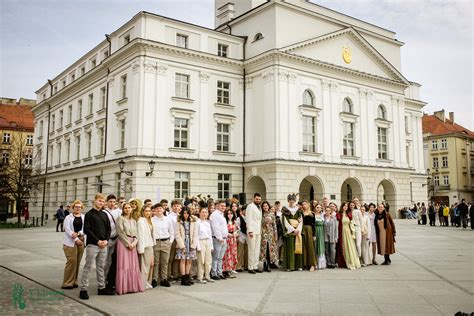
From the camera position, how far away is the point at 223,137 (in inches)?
1362

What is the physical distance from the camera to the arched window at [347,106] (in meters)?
37.8

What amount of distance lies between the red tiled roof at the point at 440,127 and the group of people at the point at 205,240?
63702 mm

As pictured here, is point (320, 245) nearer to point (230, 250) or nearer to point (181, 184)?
point (230, 250)

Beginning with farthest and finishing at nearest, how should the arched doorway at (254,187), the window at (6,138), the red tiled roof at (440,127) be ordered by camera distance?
the red tiled roof at (440,127)
the window at (6,138)
the arched doorway at (254,187)

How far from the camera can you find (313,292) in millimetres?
10078

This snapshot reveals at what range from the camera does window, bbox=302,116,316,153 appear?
114 ft

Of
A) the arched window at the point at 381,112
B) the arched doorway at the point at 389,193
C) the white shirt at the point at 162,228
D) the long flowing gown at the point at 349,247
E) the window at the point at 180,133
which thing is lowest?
the long flowing gown at the point at 349,247

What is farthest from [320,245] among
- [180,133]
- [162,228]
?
[180,133]

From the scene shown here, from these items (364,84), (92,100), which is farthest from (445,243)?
(92,100)

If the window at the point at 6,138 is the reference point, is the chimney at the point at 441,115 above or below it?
above

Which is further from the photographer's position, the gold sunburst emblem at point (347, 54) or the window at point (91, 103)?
the window at point (91, 103)

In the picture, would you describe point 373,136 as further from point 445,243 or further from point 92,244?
point 92,244

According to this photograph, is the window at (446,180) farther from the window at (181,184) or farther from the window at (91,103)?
the window at (91,103)

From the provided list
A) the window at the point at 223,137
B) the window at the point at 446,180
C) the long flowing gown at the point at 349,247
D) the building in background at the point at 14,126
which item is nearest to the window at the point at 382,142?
the window at the point at 223,137
